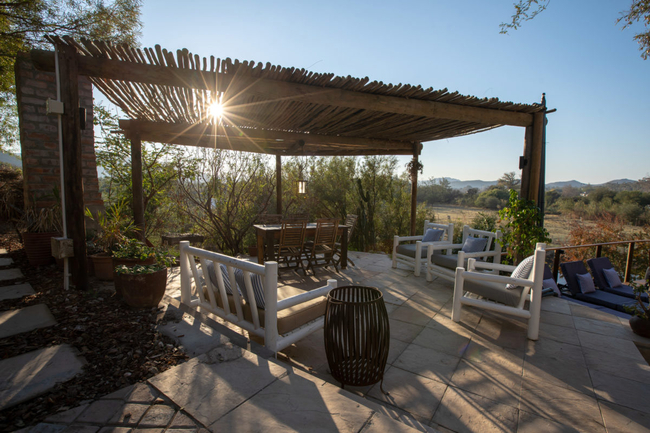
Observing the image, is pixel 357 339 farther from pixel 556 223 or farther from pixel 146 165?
pixel 556 223

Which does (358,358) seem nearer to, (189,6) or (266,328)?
(266,328)

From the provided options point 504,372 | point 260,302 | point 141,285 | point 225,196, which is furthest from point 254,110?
point 504,372

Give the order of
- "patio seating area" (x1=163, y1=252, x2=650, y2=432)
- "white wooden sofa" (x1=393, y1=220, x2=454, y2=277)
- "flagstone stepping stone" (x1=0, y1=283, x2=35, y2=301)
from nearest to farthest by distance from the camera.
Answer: "patio seating area" (x1=163, y1=252, x2=650, y2=432)
"flagstone stepping stone" (x1=0, y1=283, x2=35, y2=301)
"white wooden sofa" (x1=393, y1=220, x2=454, y2=277)

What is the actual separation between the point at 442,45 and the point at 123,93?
4612 mm

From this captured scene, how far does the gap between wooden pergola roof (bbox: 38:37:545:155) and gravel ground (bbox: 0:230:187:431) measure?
2.18 m

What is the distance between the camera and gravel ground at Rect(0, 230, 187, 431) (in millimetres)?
1483

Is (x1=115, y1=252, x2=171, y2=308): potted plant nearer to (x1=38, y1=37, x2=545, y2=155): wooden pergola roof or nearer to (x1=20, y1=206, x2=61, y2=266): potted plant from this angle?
(x1=20, y1=206, x2=61, y2=266): potted plant

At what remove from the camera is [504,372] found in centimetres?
224

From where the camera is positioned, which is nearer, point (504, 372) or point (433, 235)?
point (504, 372)

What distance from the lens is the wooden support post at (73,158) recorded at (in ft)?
9.21

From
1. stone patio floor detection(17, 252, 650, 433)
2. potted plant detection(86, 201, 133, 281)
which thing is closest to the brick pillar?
potted plant detection(86, 201, 133, 281)

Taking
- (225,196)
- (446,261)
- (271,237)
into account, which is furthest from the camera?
(225,196)

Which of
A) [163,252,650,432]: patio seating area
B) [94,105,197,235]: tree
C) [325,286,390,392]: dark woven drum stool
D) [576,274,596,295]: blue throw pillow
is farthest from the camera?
[94,105,197,235]: tree

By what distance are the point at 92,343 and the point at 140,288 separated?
0.66 m
